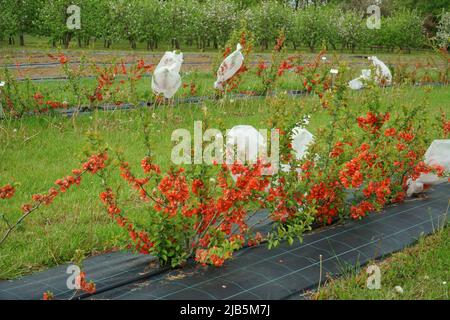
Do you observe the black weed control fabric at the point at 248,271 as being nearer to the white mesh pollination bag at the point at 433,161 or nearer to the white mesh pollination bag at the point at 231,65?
the white mesh pollination bag at the point at 433,161

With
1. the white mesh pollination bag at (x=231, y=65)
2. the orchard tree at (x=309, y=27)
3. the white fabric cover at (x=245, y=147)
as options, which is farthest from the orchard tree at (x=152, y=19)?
the white fabric cover at (x=245, y=147)

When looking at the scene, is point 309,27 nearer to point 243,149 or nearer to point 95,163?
point 243,149

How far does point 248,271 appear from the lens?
2969 mm

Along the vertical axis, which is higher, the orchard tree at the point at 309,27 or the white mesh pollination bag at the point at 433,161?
the orchard tree at the point at 309,27

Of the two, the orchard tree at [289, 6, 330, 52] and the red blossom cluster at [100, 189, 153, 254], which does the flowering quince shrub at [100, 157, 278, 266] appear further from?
the orchard tree at [289, 6, 330, 52]

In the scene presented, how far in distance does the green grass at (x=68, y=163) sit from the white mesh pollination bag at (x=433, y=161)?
1.18ft

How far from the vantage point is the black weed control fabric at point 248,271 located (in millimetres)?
2736

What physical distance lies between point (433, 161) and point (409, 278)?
62.7 inches

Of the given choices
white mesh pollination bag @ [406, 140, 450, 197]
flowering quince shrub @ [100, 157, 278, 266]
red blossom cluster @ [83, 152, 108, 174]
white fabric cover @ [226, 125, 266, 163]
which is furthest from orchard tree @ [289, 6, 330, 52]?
red blossom cluster @ [83, 152, 108, 174]

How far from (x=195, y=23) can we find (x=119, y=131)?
577 inches

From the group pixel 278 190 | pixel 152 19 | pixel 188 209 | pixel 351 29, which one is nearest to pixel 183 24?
pixel 152 19

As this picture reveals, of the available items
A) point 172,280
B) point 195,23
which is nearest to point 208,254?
point 172,280
